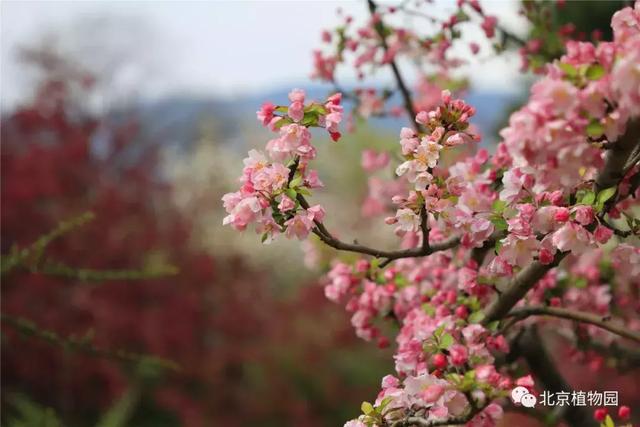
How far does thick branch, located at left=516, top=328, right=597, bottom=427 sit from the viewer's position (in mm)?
1618

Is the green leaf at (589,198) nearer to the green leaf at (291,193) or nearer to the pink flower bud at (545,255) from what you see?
the pink flower bud at (545,255)

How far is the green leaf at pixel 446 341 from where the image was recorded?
1.05 meters

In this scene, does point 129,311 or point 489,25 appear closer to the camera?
point 489,25

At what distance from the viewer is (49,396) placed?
4.16 m

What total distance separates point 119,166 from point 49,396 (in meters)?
1.95

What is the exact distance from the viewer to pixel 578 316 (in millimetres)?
1207

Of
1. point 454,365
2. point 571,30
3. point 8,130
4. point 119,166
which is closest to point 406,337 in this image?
point 454,365

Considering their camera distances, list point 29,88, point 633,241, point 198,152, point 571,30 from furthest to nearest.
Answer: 1. point 198,152
2. point 29,88
3. point 571,30
4. point 633,241

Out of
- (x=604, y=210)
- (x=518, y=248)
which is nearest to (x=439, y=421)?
(x=518, y=248)

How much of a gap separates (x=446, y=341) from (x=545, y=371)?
27.8 inches

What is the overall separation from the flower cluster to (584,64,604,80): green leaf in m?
0.34

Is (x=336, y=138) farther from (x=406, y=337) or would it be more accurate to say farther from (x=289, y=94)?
(x=406, y=337)

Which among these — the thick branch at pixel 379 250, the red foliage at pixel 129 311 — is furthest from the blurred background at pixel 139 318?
the thick branch at pixel 379 250

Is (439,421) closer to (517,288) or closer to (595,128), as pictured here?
(517,288)
